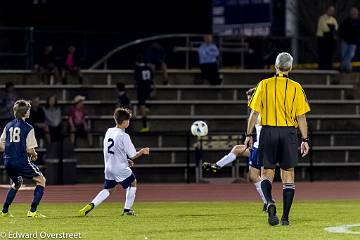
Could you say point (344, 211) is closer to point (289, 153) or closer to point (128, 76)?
point (289, 153)

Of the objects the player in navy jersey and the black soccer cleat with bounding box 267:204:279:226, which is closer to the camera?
the black soccer cleat with bounding box 267:204:279:226

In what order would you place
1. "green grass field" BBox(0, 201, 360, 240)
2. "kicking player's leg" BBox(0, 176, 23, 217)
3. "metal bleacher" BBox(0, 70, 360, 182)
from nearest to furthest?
"green grass field" BBox(0, 201, 360, 240), "kicking player's leg" BBox(0, 176, 23, 217), "metal bleacher" BBox(0, 70, 360, 182)

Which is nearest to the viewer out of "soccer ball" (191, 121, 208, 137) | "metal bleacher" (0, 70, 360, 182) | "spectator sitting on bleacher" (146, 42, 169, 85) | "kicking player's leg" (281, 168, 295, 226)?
"kicking player's leg" (281, 168, 295, 226)

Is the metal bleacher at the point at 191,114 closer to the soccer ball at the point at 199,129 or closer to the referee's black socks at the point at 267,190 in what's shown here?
the soccer ball at the point at 199,129

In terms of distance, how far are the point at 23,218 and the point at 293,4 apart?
21378mm

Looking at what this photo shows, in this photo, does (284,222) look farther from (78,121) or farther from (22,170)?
(78,121)

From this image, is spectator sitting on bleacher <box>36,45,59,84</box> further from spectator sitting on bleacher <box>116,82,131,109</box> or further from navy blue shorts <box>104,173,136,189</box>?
navy blue shorts <box>104,173,136,189</box>

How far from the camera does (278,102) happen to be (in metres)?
16.8

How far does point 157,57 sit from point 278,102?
61.8ft

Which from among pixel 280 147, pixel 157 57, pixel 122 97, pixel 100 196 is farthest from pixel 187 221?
pixel 157 57

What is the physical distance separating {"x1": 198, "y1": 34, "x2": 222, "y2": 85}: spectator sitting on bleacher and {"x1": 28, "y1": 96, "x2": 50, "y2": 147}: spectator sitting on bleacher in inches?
212

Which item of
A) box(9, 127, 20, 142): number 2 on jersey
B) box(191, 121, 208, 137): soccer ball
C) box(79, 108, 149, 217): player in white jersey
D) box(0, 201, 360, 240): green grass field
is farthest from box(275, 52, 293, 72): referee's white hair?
box(191, 121, 208, 137): soccer ball

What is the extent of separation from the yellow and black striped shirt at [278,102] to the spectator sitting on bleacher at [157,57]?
60.6ft

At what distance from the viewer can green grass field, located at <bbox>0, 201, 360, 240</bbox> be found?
15773 mm
